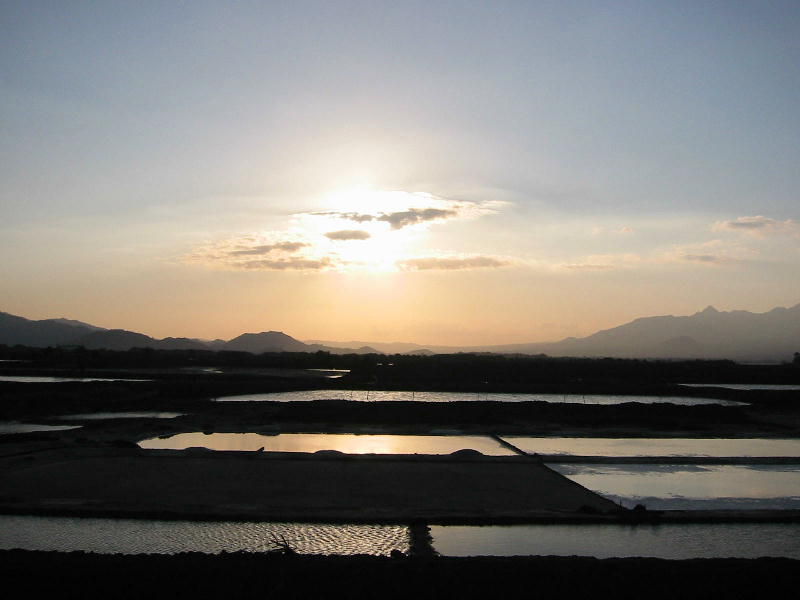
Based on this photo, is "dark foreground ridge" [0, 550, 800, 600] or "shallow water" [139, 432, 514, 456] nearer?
"dark foreground ridge" [0, 550, 800, 600]

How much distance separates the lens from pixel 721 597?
24.4ft

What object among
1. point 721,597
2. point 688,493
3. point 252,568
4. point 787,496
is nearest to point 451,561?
point 252,568

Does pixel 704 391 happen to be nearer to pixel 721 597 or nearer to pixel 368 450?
pixel 368 450

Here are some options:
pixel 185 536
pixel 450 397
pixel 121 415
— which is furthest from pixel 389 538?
pixel 450 397

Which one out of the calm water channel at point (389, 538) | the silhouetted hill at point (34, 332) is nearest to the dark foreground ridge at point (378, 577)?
the calm water channel at point (389, 538)

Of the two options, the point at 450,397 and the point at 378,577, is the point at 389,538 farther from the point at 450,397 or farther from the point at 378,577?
the point at 450,397

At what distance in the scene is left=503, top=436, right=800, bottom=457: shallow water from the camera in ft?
62.0

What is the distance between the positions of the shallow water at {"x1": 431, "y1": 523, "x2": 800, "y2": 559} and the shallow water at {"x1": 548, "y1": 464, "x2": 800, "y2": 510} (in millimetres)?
1367

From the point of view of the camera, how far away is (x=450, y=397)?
118 feet

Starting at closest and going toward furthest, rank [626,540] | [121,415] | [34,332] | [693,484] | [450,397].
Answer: [626,540], [693,484], [121,415], [450,397], [34,332]

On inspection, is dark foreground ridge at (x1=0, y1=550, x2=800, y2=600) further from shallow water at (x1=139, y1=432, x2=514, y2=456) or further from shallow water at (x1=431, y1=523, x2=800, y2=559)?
shallow water at (x1=139, y1=432, x2=514, y2=456)

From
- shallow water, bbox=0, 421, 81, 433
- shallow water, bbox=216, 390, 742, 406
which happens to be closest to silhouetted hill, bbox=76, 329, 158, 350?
shallow water, bbox=216, 390, 742, 406

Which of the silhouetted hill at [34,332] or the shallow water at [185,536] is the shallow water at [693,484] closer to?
the shallow water at [185,536]

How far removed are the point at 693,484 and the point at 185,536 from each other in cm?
1041
